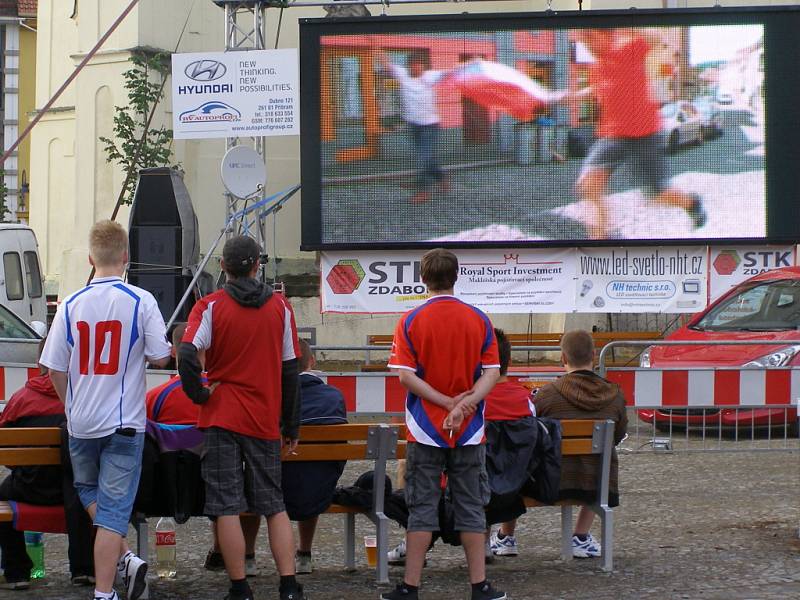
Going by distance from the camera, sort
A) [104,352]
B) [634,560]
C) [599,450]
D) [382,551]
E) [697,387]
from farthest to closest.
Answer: [697,387]
[634,560]
[599,450]
[382,551]
[104,352]

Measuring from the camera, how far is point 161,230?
63.7 feet

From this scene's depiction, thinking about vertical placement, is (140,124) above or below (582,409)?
above

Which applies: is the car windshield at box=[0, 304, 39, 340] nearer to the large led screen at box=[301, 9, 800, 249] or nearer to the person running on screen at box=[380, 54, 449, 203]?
the large led screen at box=[301, 9, 800, 249]

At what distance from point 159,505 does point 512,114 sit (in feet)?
28.9

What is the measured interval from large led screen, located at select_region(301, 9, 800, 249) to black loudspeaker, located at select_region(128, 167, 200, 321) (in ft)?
16.8

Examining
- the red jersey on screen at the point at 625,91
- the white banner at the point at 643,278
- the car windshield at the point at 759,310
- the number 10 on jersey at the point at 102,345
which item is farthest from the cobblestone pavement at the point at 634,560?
the red jersey on screen at the point at 625,91

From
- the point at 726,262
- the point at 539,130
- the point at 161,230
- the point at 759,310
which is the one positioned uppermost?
the point at 539,130

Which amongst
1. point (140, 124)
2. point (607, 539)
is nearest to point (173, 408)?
point (607, 539)

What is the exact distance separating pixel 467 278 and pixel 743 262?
296cm

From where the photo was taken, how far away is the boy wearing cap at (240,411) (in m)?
6.25

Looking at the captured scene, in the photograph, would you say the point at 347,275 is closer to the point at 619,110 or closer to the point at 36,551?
the point at 619,110

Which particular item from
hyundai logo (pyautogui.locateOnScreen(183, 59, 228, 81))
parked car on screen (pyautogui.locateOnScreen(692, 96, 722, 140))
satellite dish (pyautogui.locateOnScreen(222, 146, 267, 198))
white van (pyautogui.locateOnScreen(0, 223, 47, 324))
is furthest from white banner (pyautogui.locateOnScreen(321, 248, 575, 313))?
white van (pyautogui.locateOnScreen(0, 223, 47, 324))

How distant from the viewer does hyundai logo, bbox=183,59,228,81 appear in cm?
1452

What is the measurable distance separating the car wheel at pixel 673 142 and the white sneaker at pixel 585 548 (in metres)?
7.74
